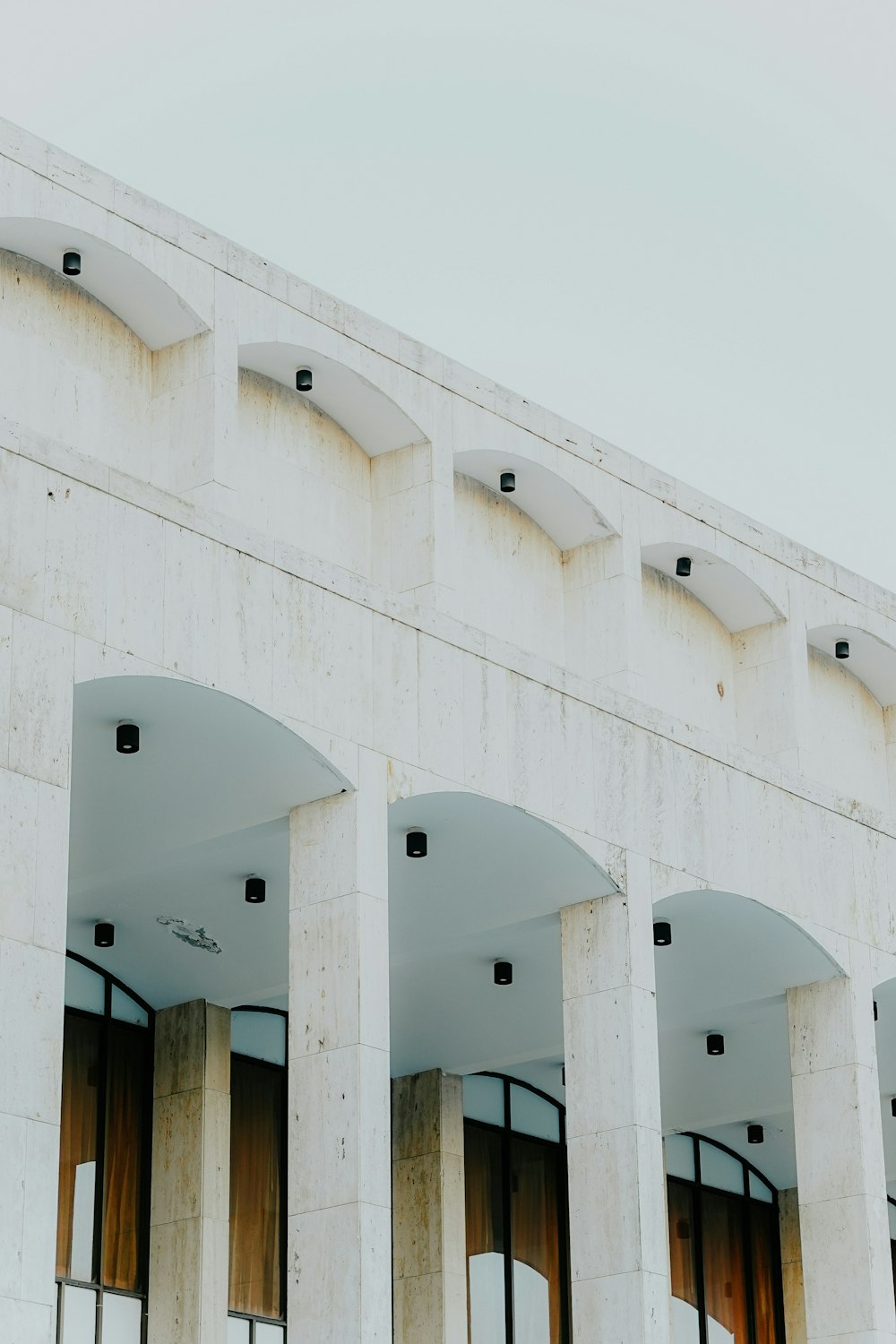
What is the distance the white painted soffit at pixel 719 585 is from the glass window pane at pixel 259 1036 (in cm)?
639

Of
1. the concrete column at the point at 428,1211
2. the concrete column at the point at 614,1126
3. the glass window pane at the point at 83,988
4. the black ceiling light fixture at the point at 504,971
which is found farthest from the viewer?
the concrete column at the point at 428,1211

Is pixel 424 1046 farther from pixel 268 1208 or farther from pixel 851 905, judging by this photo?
pixel 851 905

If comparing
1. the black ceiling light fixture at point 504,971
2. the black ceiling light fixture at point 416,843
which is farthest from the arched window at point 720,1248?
the black ceiling light fixture at point 416,843

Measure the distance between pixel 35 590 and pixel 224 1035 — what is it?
857 centimetres

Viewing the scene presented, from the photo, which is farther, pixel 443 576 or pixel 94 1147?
pixel 94 1147

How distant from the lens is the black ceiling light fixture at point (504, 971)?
24.7m

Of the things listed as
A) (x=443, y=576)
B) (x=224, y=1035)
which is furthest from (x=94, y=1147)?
(x=443, y=576)

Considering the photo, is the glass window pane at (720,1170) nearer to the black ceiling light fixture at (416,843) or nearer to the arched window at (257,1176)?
the arched window at (257,1176)

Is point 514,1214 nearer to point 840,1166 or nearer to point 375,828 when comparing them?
point 840,1166

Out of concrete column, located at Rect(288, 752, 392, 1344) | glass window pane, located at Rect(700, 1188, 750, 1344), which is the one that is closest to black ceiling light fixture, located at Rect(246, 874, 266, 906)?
concrete column, located at Rect(288, 752, 392, 1344)

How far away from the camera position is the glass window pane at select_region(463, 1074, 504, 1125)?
93.5 ft

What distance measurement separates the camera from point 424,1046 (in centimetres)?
2711

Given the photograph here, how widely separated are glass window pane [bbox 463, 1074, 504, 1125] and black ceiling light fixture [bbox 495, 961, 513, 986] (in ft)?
13.0

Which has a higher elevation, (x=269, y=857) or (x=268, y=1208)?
(x=269, y=857)
